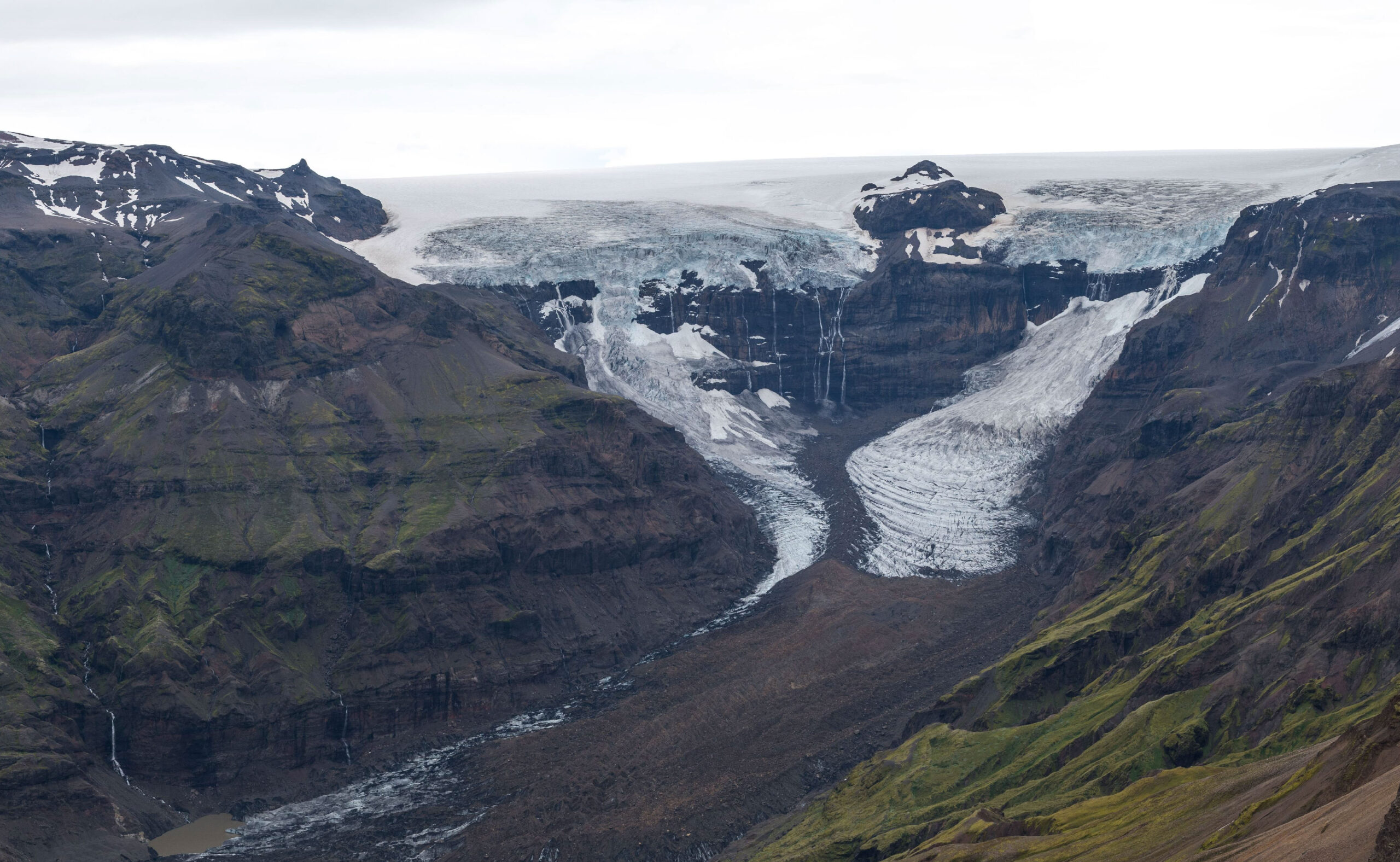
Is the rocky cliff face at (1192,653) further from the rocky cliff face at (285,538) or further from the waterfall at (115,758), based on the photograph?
the waterfall at (115,758)

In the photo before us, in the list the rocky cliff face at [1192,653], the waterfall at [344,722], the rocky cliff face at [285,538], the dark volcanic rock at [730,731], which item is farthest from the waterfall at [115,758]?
the rocky cliff face at [1192,653]

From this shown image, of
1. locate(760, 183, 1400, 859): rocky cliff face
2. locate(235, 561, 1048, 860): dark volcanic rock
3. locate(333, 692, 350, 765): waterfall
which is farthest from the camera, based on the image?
locate(333, 692, 350, 765): waterfall

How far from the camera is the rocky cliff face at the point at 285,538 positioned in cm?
13662

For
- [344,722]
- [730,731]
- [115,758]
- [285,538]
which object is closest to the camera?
[115,758]

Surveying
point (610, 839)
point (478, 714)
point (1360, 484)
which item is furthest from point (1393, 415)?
point (478, 714)

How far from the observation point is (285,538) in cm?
15675

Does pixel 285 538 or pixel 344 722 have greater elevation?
pixel 285 538

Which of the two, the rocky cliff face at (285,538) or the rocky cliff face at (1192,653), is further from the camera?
the rocky cliff face at (285,538)

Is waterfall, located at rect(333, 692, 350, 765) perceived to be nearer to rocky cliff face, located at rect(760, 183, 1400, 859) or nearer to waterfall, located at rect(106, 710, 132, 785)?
waterfall, located at rect(106, 710, 132, 785)

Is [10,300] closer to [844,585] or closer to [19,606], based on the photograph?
[19,606]

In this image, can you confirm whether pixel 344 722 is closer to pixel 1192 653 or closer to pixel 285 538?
pixel 285 538

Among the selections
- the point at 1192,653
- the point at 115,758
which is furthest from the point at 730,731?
the point at 115,758

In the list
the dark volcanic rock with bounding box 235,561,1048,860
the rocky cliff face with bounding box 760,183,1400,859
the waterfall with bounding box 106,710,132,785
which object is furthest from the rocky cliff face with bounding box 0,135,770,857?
the rocky cliff face with bounding box 760,183,1400,859

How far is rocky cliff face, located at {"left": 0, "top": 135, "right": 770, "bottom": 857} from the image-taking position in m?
137
